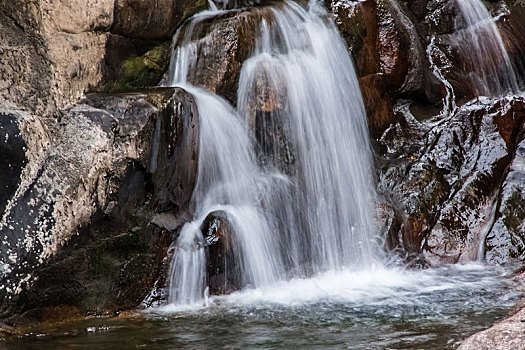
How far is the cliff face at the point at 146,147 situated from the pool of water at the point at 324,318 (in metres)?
0.48

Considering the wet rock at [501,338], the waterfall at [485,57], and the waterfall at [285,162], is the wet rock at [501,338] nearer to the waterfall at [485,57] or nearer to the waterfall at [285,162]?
the waterfall at [285,162]

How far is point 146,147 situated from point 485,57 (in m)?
5.99

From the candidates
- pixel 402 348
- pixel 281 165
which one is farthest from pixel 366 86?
pixel 402 348

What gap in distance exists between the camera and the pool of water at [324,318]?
16.9 feet

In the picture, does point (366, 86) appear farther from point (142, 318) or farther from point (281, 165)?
point (142, 318)

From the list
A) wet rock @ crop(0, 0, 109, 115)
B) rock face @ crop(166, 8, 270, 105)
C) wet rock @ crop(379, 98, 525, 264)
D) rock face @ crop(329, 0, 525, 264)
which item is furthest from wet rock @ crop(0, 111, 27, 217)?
wet rock @ crop(379, 98, 525, 264)

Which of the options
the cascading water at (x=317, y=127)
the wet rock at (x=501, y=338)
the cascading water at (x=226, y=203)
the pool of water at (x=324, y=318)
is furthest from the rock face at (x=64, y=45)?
the wet rock at (x=501, y=338)

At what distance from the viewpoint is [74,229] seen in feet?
19.5

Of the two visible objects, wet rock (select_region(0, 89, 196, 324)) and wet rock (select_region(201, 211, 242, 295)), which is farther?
wet rock (select_region(201, 211, 242, 295))

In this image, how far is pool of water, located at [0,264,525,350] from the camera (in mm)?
5152

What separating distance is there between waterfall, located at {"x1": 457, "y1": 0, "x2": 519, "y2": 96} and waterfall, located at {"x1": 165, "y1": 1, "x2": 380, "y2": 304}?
7.86 feet

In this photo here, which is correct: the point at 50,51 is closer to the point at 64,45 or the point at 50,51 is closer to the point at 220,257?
the point at 64,45

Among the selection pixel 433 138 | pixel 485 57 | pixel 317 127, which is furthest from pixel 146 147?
pixel 485 57

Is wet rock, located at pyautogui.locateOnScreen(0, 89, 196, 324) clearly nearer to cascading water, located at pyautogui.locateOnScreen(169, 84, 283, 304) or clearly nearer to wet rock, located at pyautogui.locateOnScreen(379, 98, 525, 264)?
cascading water, located at pyautogui.locateOnScreen(169, 84, 283, 304)
